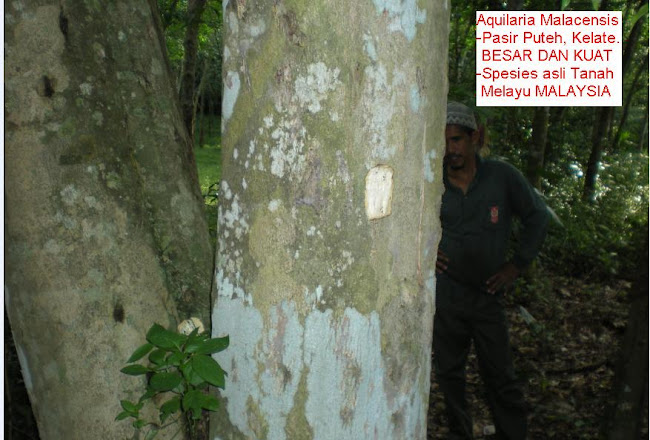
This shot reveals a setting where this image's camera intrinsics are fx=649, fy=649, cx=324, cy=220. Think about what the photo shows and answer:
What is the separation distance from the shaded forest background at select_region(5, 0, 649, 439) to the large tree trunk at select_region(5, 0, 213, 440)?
3.75 feet

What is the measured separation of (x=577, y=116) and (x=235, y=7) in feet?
44.5

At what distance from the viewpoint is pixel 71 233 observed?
1.51 meters

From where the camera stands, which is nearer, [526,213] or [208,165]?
[526,213]

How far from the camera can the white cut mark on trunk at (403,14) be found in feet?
3.76

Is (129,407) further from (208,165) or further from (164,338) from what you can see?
(208,165)

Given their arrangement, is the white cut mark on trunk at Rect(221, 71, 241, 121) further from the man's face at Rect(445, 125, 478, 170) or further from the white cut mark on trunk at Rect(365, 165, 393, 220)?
the man's face at Rect(445, 125, 478, 170)

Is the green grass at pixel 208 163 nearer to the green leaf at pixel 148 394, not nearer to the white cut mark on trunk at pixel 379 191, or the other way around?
the green leaf at pixel 148 394

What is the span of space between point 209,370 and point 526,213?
262 cm

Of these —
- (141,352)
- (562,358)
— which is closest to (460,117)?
(141,352)

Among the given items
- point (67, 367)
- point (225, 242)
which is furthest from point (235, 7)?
point (67, 367)

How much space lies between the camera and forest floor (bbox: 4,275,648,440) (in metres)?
4.07

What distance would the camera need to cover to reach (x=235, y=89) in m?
1.26
